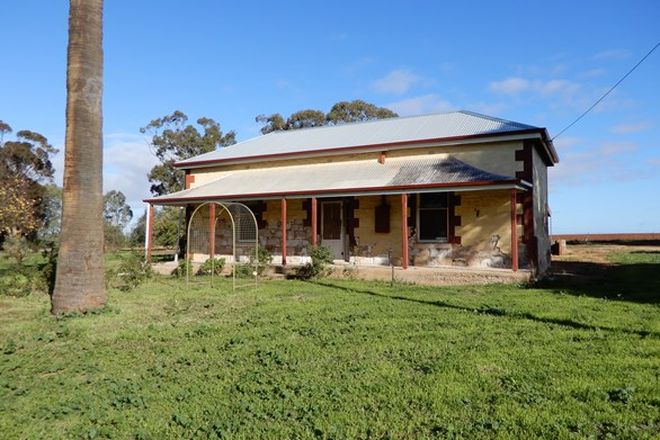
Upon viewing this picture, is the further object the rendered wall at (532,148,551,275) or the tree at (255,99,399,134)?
the tree at (255,99,399,134)

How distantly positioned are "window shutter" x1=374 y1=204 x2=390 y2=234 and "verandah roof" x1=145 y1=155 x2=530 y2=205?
113cm

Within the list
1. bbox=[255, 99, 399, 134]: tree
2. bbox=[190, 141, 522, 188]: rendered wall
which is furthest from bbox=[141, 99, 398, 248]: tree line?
bbox=[190, 141, 522, 188]: rendered wall

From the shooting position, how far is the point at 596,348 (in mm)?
5797

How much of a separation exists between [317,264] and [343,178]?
11.6 ft

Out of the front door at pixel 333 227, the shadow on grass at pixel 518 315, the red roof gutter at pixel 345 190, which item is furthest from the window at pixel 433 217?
the shadow on grass at pixel 518 315

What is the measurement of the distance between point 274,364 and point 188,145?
38.5 m

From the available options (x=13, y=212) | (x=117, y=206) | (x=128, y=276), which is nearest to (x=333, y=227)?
(x=128, y=276)

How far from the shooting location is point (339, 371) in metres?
5.20

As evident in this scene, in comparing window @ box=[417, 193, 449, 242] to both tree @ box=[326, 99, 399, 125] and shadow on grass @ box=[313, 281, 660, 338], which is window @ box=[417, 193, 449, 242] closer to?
shadow on grass @ box=[313, 281, 660, 338]

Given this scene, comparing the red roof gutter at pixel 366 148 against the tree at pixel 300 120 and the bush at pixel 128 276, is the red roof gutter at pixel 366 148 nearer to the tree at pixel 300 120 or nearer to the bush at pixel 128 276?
the bush at pixel 128 276

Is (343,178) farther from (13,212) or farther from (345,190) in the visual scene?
(13,212)

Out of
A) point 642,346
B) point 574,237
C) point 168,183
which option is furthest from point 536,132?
point 168,183

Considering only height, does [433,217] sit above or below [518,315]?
above

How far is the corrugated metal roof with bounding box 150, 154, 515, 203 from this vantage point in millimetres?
14148
